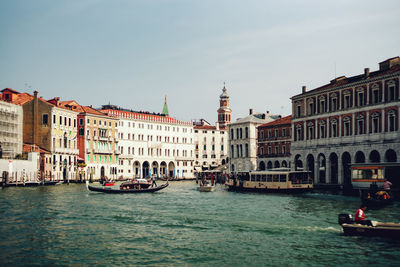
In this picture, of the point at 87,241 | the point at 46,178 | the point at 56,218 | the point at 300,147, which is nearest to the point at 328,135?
the point at 300,147

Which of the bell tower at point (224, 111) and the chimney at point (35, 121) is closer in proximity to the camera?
the chimney at point (35, 121)

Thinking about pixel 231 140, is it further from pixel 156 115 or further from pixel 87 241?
pixel 87 241

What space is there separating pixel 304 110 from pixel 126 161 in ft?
152

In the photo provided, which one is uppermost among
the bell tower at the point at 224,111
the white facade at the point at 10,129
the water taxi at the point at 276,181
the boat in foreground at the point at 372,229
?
the bell tower at the point at 224,111

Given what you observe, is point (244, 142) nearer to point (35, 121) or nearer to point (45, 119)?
point (45, 119)

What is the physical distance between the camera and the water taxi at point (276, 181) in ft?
152

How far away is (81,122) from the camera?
83062 millimetres

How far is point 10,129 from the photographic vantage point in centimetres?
6600

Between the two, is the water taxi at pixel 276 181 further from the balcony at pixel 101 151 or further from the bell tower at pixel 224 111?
the bell tower at pixel 224 111

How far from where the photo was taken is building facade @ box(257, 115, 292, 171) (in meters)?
68.6

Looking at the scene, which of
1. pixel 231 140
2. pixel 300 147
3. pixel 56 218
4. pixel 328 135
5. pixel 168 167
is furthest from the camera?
pixel 168 167

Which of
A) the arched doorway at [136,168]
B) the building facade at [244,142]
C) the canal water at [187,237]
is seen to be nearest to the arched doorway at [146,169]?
the arched doorway at [136,168]

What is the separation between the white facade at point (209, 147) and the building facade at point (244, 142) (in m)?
27.5

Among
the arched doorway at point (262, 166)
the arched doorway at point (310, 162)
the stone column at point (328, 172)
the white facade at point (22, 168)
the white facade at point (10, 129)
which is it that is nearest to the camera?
the stone column at point (328, 172)
